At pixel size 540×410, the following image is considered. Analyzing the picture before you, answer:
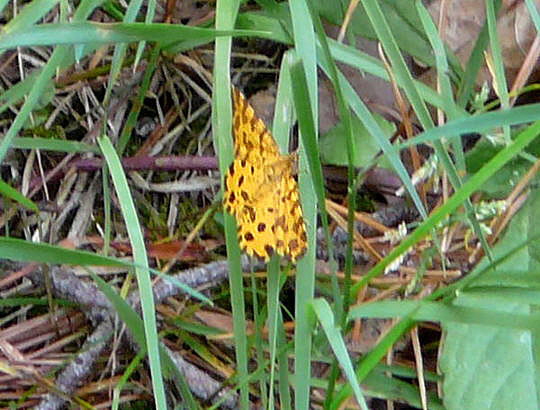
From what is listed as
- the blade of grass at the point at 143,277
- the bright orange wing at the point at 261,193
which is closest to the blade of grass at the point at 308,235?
the bright orange wing at the point at 261,193

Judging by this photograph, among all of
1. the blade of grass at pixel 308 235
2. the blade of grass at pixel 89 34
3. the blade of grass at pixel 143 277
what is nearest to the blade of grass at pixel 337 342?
the blade of grass at pixel 308 235

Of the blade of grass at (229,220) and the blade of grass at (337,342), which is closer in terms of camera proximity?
the blade of grass at (337,342)

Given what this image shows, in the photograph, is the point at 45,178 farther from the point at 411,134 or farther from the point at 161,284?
the point at 411,134

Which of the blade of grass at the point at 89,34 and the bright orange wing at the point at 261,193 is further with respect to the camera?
the bright orange wing at the point at 261,193

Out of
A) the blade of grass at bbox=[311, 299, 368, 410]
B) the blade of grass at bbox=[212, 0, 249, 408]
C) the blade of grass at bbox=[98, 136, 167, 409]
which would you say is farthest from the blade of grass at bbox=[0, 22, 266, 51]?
the blade of grass at bbox=[311, 299, 368, 410]

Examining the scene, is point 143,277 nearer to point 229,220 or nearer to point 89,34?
point 229,220

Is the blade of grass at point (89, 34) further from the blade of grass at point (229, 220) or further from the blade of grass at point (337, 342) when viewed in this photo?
the blade of grass at point (337, 342)

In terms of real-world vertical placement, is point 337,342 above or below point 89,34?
below

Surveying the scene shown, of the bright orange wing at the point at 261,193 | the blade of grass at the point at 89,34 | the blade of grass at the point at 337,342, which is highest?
the blade of grass at the point at 89,34

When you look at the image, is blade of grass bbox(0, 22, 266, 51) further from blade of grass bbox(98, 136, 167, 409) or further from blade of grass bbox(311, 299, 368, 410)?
blade of grass bbox(311, 299, 368, 410)

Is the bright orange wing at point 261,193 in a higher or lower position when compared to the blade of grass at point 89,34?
lower

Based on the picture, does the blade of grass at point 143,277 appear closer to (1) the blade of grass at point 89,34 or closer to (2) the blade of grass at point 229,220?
(2) the blade of grass at point 229,220

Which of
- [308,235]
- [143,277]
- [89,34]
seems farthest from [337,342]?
[89,34]
